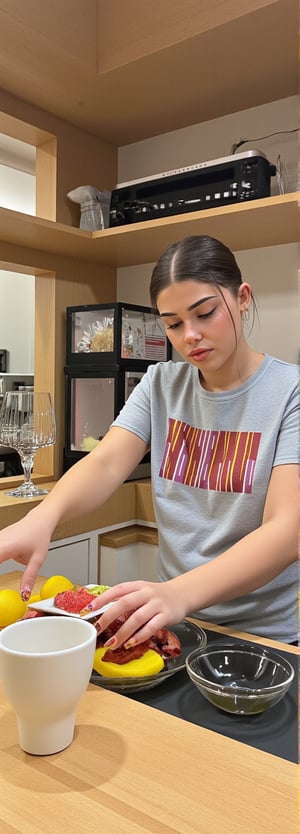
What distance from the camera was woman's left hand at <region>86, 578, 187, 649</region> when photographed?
684mm

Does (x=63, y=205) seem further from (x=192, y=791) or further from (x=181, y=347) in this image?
(x=192, y=791)

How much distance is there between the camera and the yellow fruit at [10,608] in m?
0.81

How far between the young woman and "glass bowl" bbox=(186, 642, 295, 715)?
128 millimetres

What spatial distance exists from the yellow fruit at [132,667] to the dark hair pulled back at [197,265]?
582 millimetres

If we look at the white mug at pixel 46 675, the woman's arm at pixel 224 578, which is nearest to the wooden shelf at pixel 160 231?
the woman's arm at pixel 224 578

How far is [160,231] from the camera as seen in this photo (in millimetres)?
1863

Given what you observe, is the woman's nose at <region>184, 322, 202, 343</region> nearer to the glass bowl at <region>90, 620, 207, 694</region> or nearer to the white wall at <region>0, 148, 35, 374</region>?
the glass bowl at <region>90, 620, 207, 694</region>

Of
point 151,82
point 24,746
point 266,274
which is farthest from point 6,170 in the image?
point 24,746

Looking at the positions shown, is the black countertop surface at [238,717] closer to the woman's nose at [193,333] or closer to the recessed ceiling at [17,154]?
the woman's nose at [193,333]

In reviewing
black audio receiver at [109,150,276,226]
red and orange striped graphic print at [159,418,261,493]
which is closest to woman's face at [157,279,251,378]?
red and orange striped graphic print at [159,418,261,493]

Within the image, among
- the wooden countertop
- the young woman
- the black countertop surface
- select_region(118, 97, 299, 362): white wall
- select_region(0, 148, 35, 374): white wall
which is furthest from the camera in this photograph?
select_region(0, 148, 35, 374): white wall

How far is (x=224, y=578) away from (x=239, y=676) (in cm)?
15

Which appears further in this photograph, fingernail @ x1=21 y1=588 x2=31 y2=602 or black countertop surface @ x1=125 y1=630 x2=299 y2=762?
fingernail @ x1=21 y1=588 x2=31 y2=602

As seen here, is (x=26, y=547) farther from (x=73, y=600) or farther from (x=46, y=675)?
(x=46, y=675)
